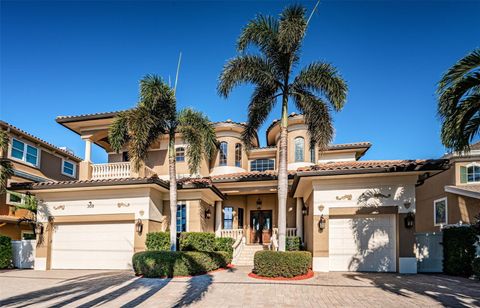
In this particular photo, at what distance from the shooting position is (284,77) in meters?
13.2

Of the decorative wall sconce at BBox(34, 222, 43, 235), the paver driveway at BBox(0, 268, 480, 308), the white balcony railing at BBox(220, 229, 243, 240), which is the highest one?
the decorative wall sconce at BBox(34, 222, 43, 235)

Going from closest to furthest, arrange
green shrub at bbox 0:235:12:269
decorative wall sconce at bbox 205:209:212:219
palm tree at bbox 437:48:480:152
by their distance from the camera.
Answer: palm tree at bbox 437:48:480:152
green shrub at bbox 0:235:12:269
decorative wall sconce at bbox 205:209:212:219

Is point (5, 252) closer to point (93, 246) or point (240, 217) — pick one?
point (93, 246)

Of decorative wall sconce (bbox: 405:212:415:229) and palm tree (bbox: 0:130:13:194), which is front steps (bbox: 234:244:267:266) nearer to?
decorative wall sconce (bbox: 405:212:415:229)

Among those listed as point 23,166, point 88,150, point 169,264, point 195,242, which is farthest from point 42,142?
point 169,264

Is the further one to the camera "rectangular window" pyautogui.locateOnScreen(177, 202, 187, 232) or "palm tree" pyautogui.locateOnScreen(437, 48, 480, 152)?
"rectangular window" pyautogui.locateOnScreen(177, 202, 187, 232)

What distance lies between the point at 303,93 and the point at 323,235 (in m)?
5.77

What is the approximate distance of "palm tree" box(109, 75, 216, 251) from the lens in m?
13.0

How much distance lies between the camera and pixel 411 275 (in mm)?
12508

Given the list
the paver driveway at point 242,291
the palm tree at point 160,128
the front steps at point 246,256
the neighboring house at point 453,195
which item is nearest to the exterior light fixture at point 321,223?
the paver driveway at point 242,291

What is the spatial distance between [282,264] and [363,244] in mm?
4080

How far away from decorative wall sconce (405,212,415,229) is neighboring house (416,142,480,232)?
5378 millimetres

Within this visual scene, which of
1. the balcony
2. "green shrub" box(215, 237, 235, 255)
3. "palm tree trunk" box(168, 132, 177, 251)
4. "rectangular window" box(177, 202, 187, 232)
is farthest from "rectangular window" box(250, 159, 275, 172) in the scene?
"palm tree trunk" box(168, 132, 177, 251)

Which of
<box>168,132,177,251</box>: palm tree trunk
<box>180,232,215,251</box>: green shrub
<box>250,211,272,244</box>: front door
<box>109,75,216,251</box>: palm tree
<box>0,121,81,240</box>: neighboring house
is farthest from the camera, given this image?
<box>0,121,81,240</box>: neighboring house
